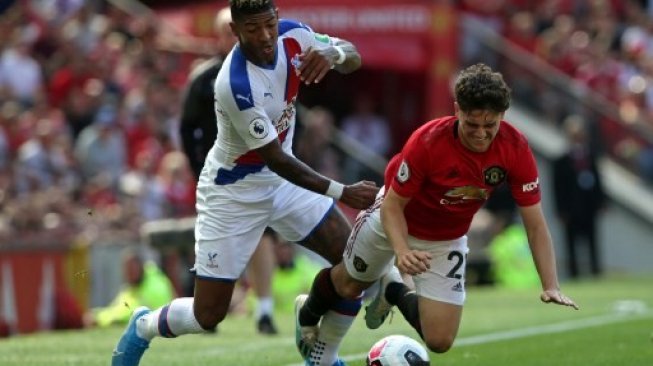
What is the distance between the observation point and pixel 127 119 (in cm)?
1869

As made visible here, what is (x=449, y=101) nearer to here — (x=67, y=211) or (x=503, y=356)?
(x=67, y=211)

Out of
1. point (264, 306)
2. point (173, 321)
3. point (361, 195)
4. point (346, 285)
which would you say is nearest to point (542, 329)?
point (264, 306)

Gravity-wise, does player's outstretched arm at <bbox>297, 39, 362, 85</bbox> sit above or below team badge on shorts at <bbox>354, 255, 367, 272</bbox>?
above

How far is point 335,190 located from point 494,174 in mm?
885

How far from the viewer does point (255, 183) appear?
938 cm

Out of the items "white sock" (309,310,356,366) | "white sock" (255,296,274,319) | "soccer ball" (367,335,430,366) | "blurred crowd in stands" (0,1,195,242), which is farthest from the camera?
"blurred crowd in stands" (0,1,195,242)

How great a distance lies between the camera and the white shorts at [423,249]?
9.09 m

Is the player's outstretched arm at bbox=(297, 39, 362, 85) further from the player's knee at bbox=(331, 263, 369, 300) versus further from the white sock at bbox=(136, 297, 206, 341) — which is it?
the white sock at bbox=(136, 297, 206, 341)

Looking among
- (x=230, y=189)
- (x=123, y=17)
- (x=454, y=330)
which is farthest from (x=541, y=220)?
(x=123, y=17)

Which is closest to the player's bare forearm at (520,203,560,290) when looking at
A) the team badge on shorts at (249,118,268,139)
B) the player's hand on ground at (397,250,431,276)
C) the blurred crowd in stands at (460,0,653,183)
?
the player's hand on ground at (397,250,431,276)

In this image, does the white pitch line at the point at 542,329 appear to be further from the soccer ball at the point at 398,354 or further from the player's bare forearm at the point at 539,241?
the player's bare forearm at the point at 539,241

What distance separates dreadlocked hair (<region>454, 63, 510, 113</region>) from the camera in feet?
27.6

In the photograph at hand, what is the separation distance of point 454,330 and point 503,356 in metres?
2.38

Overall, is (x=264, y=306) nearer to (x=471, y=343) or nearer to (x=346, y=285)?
(x=471, y=343)
